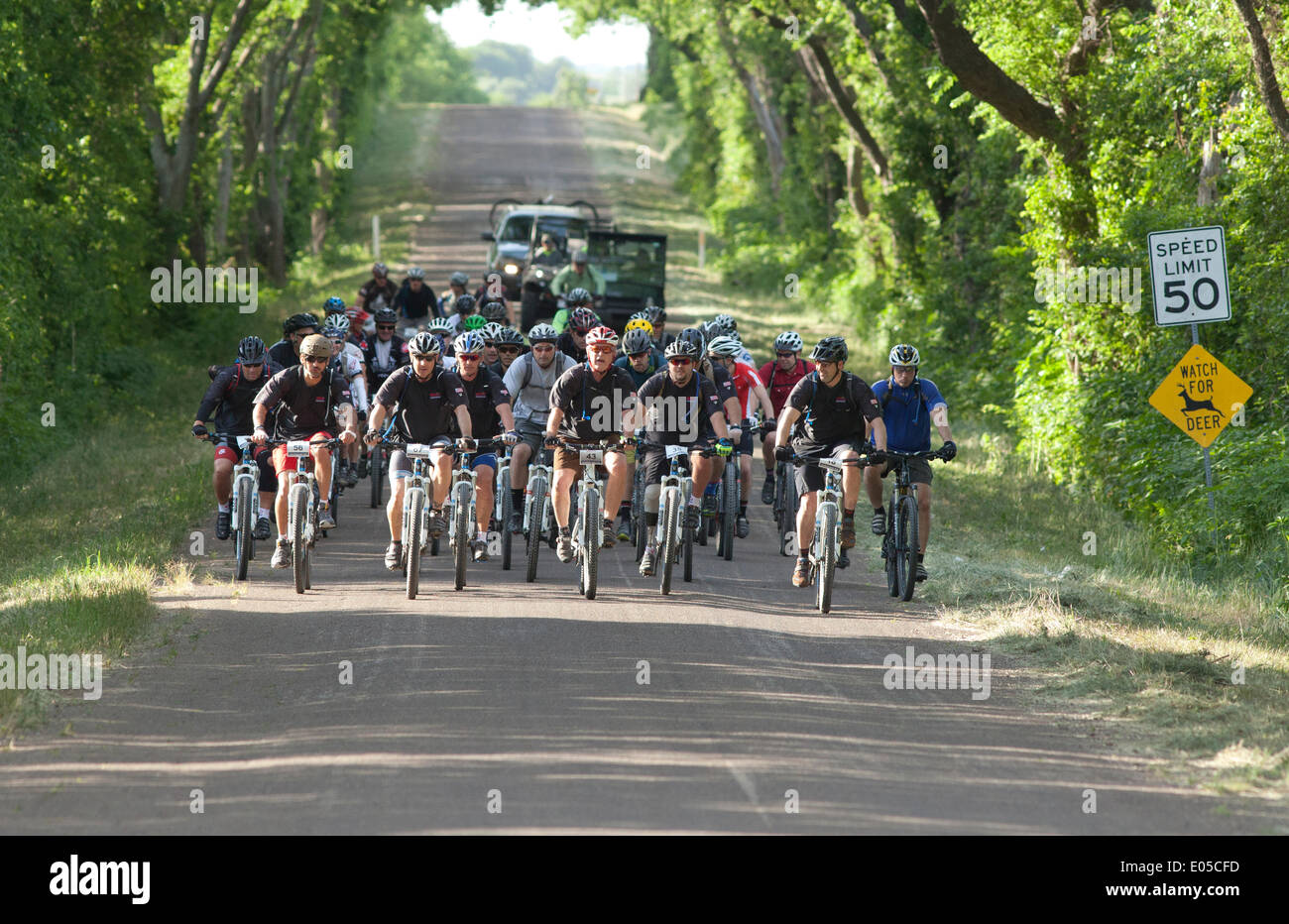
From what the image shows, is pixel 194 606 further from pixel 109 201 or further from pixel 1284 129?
pixel 109 201

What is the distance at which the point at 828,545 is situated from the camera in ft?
42.0

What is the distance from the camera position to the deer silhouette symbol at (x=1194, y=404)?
1476 cm

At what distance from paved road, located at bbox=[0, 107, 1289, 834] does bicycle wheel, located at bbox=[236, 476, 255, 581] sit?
33 centimetres

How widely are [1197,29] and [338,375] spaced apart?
981 centimetres

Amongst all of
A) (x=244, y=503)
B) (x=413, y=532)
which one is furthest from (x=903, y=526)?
(x=244, y=503)

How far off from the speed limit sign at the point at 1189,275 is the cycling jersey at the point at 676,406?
4.49 meters

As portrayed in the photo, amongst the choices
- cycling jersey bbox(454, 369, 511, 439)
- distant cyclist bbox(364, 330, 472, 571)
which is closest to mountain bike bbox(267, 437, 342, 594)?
distant cyclist bbox(364, 330, 472, 571)

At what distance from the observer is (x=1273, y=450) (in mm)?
15312

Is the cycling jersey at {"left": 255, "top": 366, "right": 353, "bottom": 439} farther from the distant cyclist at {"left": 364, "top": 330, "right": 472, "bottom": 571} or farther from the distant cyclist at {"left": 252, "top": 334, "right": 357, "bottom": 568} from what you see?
the distant cyclist at {"left": 364, "top": 330, "right": 472, "bottom": 571}

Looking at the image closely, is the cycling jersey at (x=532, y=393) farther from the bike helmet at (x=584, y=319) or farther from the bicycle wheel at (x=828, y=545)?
the bicycle wheel at (x=828, y=545)

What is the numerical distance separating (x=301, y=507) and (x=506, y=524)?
7.45 ft

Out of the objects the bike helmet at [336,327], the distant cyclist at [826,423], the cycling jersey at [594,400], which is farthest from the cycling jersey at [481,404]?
the bike helmet at [336,327]

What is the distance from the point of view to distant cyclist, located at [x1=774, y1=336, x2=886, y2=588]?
43.6ft

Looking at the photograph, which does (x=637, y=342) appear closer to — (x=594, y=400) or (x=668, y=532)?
(x=594, y=400)
